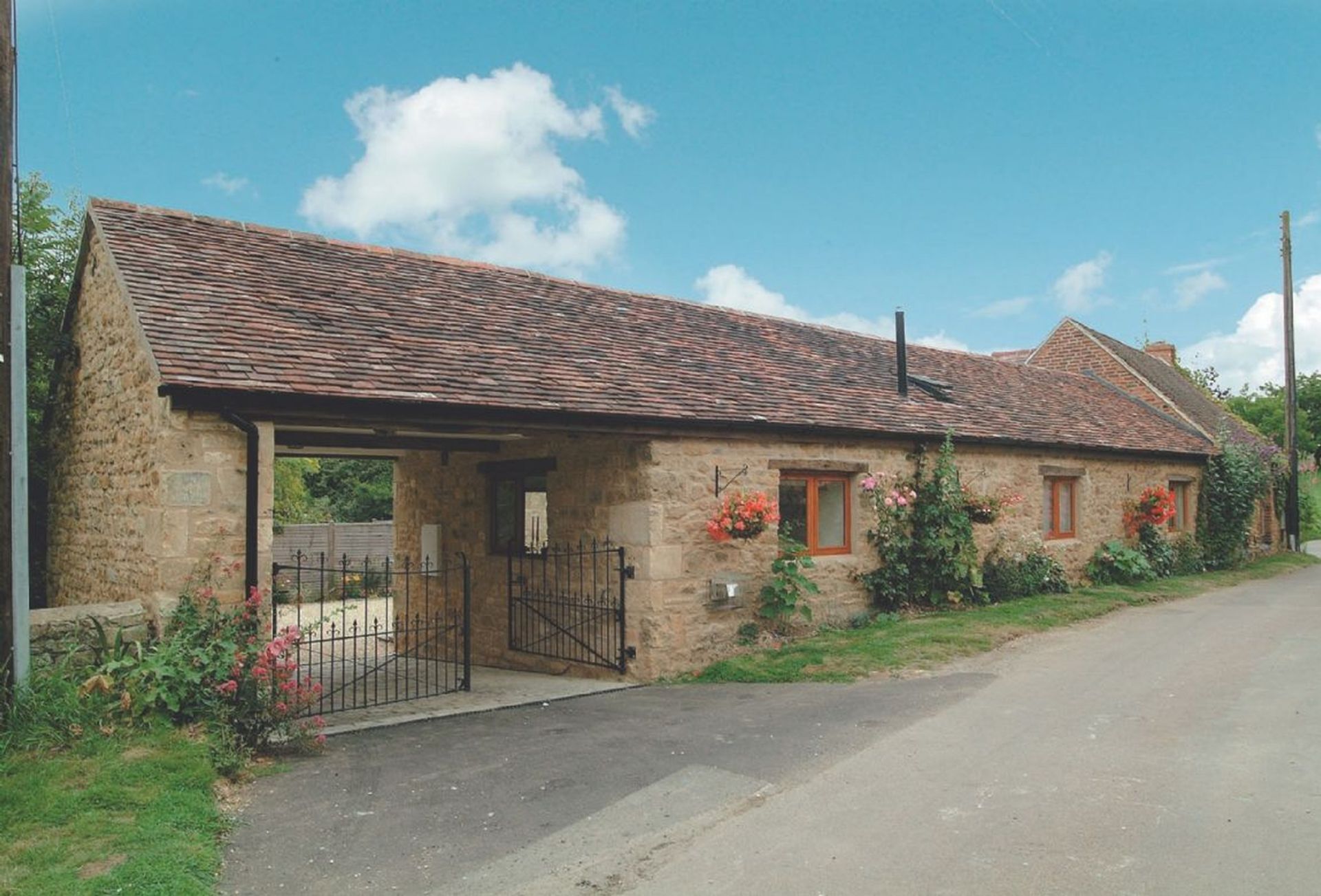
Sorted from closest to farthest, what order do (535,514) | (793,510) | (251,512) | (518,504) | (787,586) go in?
1. (251,512)
2. (787,586)
3. (793,510)
4. (535,514)
5. (518,504)

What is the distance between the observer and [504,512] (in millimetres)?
12688

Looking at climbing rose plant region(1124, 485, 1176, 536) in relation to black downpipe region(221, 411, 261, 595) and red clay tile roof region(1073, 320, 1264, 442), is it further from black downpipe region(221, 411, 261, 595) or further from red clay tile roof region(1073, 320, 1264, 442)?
black downpipe region(221, 411, 261, 595)

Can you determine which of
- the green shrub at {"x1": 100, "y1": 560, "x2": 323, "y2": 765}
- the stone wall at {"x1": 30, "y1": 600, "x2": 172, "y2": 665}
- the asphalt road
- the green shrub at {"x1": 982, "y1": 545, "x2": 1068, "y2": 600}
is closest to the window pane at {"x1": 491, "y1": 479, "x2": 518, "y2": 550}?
the asphalt road

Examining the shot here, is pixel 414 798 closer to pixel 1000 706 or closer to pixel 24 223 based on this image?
pixel 1000 706

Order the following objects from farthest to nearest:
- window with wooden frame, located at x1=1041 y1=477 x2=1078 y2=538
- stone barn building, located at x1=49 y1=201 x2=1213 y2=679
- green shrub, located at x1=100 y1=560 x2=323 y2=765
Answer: window with wooden frame, located at x1=1041 y1=477 x2=1078 y2=538, stone barn building, located at x1=49 y1=201 x2=1213 y2=679, green shrub, located at x1=100 y1=560 x2=323 y2=765

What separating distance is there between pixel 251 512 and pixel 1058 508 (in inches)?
546

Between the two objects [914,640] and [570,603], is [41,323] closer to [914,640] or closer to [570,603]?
[570,603]

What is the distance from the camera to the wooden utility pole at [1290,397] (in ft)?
80.0

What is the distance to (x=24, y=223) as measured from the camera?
14.3m

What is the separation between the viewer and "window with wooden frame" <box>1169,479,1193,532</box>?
19.9 meters

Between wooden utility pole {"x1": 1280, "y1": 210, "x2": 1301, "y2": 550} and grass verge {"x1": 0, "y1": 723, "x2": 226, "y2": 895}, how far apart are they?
27155 mm

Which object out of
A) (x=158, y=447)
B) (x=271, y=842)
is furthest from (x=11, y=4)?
(x=271, y=842)

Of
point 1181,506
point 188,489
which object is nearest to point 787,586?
point 188,489

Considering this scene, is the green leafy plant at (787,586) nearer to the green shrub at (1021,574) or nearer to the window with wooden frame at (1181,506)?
the green shrub at (1021,574)
